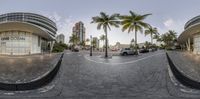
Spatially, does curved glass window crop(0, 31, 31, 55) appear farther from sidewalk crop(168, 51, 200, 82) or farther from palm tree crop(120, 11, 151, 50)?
sidewalk crop(168, 51, 200, 82)

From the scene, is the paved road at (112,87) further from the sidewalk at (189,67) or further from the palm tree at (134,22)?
the palm tree at (134,22)

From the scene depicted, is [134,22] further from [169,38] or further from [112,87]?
[169,38]

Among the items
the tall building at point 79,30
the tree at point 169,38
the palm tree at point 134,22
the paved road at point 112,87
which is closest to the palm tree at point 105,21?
the palm tree at point 134,22

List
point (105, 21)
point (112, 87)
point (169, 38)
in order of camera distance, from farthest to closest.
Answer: point (169, 38) → point (105, 21) → point (112, 87)

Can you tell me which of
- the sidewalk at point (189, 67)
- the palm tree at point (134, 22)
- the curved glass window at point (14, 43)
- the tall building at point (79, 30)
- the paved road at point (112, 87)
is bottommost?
the paved road at point (112, 87)

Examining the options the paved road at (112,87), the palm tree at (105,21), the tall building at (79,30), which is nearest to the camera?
the paved road at (112,87)

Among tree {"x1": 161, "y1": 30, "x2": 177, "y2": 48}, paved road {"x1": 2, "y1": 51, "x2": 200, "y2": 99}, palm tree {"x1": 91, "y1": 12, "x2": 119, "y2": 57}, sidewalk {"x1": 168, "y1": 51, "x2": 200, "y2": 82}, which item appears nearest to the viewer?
paved road {"x1": 2, "y1": 51, "x2": 200, "y2": 99}

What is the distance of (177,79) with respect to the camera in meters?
17.7

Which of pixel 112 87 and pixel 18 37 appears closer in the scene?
pixel 112 87

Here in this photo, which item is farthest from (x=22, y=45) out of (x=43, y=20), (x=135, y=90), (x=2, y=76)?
(x=43, y=20)

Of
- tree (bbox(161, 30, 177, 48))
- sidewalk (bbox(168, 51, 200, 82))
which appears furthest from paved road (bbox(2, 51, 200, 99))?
tree (bbox(161, 30, 177, 48))

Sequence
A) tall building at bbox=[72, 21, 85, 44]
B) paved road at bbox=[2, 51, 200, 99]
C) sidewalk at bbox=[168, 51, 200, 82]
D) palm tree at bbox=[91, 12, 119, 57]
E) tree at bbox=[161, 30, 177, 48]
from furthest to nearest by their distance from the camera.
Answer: tall building at bbox=[72, 21, 85, 44] < tree at bbox=[161, 30, 177, 48] < palm tree at bbox=[91, 12, 119, 57] < sidewalk at bbox=[168, 51, 200, 82] < paved road at bbox=[2, 51, 200, 99]

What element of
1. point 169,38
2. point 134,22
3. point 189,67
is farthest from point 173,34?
point 189,67

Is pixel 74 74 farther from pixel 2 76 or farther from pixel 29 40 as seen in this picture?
pixel 29 40
